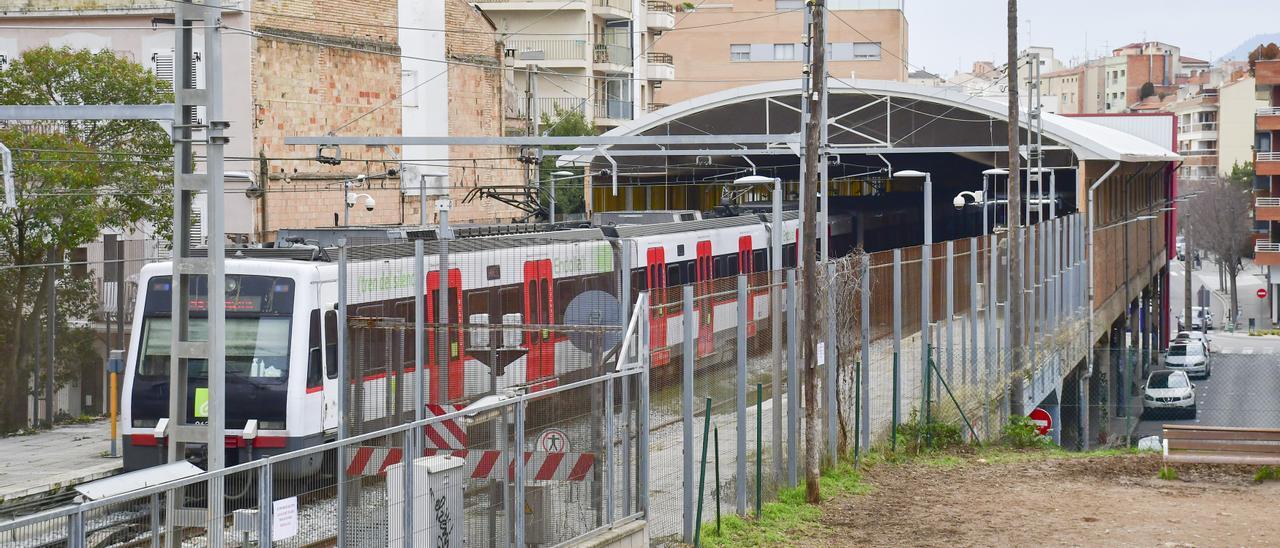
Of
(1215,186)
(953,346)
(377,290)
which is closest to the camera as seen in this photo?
(377,290)

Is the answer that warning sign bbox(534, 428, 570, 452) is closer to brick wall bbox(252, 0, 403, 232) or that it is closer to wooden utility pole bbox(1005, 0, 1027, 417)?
wooden utility pole bbox(1005, 0, 1027, 417)

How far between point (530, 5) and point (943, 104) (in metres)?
25.7

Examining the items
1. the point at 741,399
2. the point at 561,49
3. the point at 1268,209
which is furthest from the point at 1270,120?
the point at 741,399

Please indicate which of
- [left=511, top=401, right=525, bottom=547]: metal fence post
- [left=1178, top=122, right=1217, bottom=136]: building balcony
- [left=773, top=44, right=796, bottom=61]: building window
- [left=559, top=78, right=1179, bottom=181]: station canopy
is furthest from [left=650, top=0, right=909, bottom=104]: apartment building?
[left=511, top=401, right=525, bottom=547]: metal fence post

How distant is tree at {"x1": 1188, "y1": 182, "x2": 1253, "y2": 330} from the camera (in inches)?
3531

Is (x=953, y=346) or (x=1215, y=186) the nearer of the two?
(x=953, y=346)

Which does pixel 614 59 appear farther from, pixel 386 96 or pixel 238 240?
pixel 238 240

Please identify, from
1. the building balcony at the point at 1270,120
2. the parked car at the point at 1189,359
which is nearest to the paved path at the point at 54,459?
the parked car at the point at 1189,359

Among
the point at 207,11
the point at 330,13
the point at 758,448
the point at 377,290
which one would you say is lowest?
the point at 758,448

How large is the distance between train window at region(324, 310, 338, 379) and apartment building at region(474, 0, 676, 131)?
42833 mm

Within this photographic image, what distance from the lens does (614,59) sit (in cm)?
6619

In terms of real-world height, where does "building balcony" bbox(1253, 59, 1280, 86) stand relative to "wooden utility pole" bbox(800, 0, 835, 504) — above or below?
above

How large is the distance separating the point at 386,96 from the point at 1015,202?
17.7m

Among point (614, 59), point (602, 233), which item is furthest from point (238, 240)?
point (614, 59)
